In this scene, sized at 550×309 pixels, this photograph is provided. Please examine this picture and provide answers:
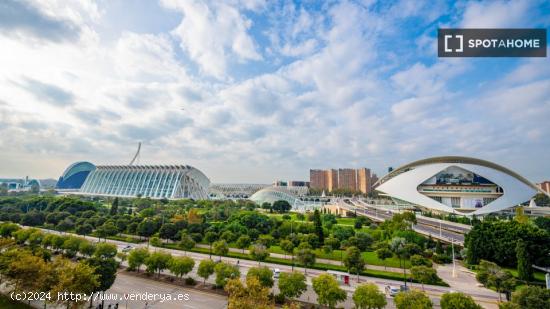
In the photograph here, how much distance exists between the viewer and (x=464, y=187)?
60250 mm

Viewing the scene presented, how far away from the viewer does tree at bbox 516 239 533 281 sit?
2206 cm

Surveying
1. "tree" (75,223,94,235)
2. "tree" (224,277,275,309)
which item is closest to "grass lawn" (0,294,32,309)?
"tree" (224,277,275,309)

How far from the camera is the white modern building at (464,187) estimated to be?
58.6 meters

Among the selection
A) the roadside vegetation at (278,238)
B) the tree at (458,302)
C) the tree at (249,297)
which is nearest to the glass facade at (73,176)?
the roadside vegetation at (278,238)

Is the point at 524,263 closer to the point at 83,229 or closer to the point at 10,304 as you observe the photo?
the point at 10,304

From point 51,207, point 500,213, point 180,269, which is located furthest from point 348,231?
point 51,207

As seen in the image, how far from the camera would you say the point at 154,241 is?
30359mm

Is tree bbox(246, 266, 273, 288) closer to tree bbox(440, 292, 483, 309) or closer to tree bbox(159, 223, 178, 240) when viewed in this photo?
tree bbox(440, 292, 483, 309)

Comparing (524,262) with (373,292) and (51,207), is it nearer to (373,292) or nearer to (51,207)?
(373,292)

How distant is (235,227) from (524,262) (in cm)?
3002

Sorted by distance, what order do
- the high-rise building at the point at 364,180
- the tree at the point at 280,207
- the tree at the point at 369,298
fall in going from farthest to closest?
the high-rise building at the point at 364,180 < the tree at the point at 280,207 < the tree at the point at 369,298

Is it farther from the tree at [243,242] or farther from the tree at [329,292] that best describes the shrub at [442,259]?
the tree at [243,242]

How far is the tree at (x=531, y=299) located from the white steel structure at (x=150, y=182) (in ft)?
263

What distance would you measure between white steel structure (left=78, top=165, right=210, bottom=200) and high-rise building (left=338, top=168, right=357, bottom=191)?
80.6 m
